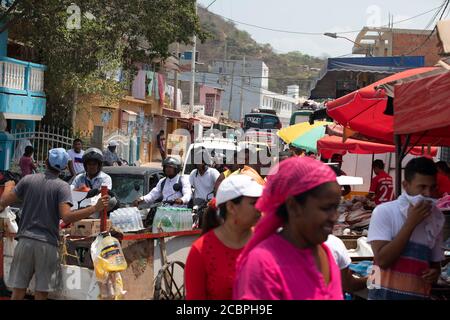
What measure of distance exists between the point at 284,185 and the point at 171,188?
7097 mm

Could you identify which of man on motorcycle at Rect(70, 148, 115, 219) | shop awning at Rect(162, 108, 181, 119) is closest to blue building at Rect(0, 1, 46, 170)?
man on motorcycle at Rect(70, 148, 115, 219)

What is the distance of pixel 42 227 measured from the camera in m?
6.39

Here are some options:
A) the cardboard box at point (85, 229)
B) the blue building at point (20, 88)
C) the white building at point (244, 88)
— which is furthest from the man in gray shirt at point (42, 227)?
the white building at point (244, 88)

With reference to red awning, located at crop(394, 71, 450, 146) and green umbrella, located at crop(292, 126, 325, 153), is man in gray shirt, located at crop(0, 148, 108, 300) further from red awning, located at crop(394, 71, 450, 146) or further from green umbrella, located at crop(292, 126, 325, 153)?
green umbrella, located at crop(292, 126, 325, 153)

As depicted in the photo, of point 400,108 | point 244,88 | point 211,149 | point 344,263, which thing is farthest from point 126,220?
point 244,88

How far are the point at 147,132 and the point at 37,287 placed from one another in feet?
124

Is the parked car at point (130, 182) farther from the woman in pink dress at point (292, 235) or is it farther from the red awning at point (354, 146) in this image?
the woman in pink dress at point (292, 235)

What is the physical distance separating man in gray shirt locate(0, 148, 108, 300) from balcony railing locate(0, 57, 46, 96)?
55.3ft

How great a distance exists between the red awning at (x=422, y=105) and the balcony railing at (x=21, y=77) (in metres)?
18.2

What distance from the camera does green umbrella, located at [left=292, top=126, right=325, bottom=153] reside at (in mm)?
18891

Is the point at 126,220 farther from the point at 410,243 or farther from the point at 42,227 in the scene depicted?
the point at 410,243

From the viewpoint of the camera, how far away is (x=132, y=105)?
41312 millimetres
